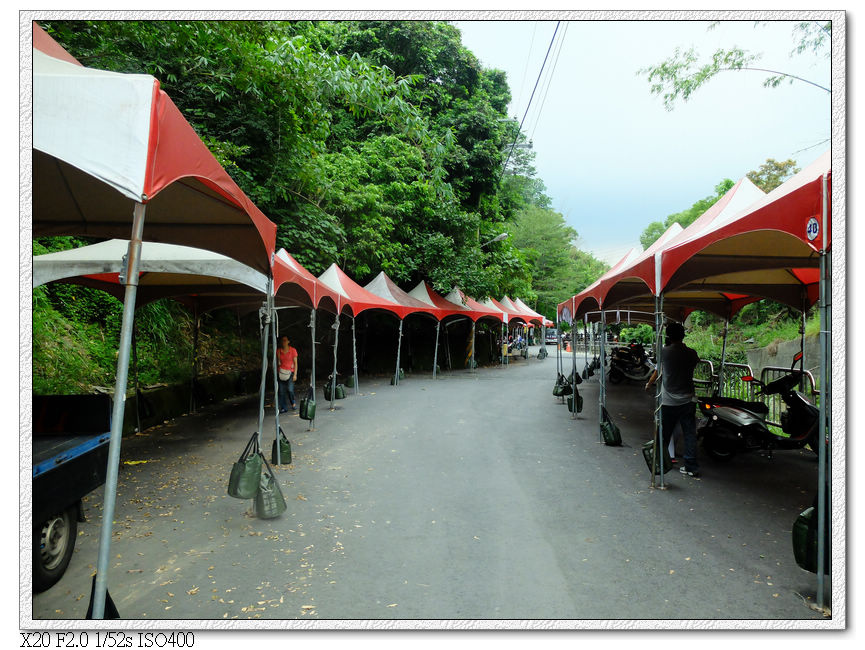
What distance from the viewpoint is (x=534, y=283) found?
4409cm

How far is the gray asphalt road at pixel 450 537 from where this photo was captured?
297 cm

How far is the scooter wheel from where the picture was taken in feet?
20.9

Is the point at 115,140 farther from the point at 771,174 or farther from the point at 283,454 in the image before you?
the point at 771,174

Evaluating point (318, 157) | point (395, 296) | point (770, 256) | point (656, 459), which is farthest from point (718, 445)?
point (395, 296)

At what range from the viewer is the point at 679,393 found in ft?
18.5

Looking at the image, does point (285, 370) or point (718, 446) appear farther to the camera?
point (285, 370)

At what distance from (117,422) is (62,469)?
57.5 inches

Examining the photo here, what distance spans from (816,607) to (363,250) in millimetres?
13454

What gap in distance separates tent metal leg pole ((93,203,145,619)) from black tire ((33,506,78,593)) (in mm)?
1020

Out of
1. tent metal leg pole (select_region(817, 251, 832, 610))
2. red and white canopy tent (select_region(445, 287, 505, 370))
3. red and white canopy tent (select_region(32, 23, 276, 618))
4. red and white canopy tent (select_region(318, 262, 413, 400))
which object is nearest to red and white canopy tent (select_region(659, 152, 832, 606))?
tent metal leg pole (select_region(817, 251, 832, 610))

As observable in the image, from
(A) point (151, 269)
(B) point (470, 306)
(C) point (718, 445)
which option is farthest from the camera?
(B) point (470, 306)

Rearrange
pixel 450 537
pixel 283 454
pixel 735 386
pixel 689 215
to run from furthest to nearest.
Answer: pixel 689 215, pixel 735 386, pixel 283 454, pixel 450 537

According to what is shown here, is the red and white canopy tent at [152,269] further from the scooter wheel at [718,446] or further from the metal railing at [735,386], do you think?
the metal railing at [735,386]

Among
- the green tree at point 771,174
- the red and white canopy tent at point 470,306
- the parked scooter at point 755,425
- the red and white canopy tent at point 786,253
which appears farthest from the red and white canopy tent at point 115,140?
the green tree at point 771,174
